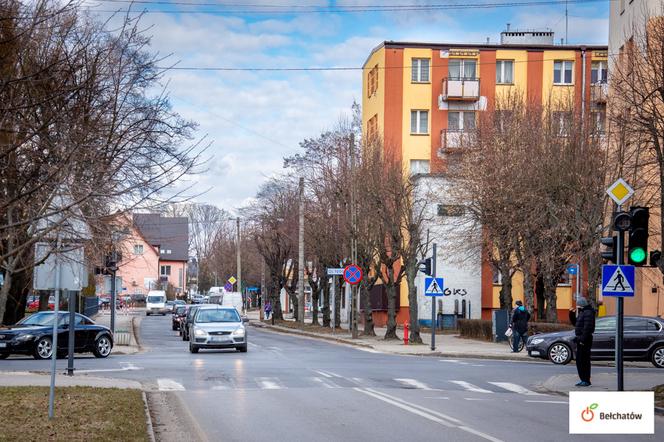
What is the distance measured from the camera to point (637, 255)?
18.1 metres

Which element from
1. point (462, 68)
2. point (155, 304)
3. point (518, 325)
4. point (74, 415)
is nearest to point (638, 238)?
point (74, 415)

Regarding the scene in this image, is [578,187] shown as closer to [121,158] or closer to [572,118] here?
[572,118]

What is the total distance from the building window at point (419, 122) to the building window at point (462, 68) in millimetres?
2825

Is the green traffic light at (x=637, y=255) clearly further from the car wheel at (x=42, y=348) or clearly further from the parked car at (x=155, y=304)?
the parked car at (x=155, y=304)

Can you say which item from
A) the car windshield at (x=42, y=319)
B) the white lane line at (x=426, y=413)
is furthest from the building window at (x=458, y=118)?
the white lane line at (x=426, y=413)

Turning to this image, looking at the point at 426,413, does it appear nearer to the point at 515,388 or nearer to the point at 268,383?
the point at 515,388

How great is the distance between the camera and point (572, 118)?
127ft

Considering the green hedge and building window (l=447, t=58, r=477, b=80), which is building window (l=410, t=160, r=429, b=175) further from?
the green hedge

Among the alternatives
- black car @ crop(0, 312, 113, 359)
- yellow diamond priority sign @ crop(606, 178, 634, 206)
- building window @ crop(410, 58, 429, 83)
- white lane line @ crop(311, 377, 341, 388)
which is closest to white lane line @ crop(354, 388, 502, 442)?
white lane line @ crop(311, 377, 341, 388)

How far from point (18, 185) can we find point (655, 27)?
563 inches

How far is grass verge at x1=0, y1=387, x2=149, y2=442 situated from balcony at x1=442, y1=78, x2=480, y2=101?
4508 centimetres

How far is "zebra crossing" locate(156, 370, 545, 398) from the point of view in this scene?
2061 centimetres

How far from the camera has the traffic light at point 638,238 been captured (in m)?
18.0

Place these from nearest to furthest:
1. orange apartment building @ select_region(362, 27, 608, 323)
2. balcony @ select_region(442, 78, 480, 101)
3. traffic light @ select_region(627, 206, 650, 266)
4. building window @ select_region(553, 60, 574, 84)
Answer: traffic light @ select_region(627, 206, 650, 266) → balcony @ select_region(442, 78, 480, 101) → orange apartment building @ select_region(362, 27, 608, 323) → building window @ select_region(553, 60, 574, 84)
